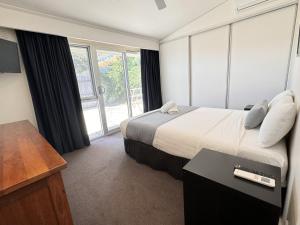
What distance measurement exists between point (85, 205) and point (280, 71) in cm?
378

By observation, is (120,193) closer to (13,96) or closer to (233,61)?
(13,96)

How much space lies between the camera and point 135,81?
438 cm

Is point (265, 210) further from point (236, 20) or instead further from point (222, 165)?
point (236, 20)

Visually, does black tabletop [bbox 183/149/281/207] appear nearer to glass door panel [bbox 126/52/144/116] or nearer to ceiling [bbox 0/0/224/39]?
ceiling [bbox 0/0/224/39]

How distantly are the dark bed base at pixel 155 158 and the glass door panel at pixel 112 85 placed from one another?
156cm

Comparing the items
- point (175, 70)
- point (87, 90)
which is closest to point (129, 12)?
point (87, 90)

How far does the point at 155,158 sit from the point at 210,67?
271 centimetres

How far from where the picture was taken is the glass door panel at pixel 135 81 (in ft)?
13.7

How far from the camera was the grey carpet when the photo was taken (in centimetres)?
149

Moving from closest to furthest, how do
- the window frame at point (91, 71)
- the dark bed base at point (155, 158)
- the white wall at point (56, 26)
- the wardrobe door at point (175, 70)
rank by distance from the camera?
the dark bed base at point (155, 158)
the white wall at point (56, 26)
the window frame at point (91, 71)
the wardrobe door at point (175, 70)

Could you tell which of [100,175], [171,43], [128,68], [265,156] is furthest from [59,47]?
[265,156]

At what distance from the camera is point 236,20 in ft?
10.1

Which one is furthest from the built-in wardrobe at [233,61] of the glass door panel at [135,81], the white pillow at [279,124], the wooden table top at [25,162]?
the wooden table top at [25,162]

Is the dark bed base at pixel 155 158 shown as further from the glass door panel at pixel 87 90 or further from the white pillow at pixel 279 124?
the glass door panel at pixel 87 90
